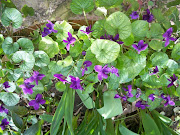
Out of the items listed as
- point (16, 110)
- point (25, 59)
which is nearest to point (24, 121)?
point (16, 110)

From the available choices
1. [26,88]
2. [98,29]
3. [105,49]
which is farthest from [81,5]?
[26,88]

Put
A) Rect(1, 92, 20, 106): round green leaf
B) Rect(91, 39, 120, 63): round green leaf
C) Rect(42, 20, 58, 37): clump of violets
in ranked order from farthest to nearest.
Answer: Rect(1, 92, 20, 106): round green leaf < Rect(42, 20, 58, 37): clump of violets < Rect(91, 39, 120, 63): round green leaf

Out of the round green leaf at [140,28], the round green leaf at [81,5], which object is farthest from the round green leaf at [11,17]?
the round green leaf at [140,28]

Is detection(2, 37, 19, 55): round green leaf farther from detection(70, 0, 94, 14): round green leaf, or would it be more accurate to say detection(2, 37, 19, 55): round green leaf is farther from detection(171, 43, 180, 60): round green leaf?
detection(171, 43, 180, 60): round green leaf

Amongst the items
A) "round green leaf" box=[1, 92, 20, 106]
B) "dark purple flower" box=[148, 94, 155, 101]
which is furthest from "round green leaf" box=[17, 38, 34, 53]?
"dark purple flower" box=[148, 94, 155, 101]

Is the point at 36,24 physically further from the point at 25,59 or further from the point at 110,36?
the point at 110,36

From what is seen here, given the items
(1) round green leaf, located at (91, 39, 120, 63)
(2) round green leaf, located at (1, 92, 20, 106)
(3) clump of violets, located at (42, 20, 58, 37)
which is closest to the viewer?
(1) round green leaf, located at (91, 39, 120, 63)
